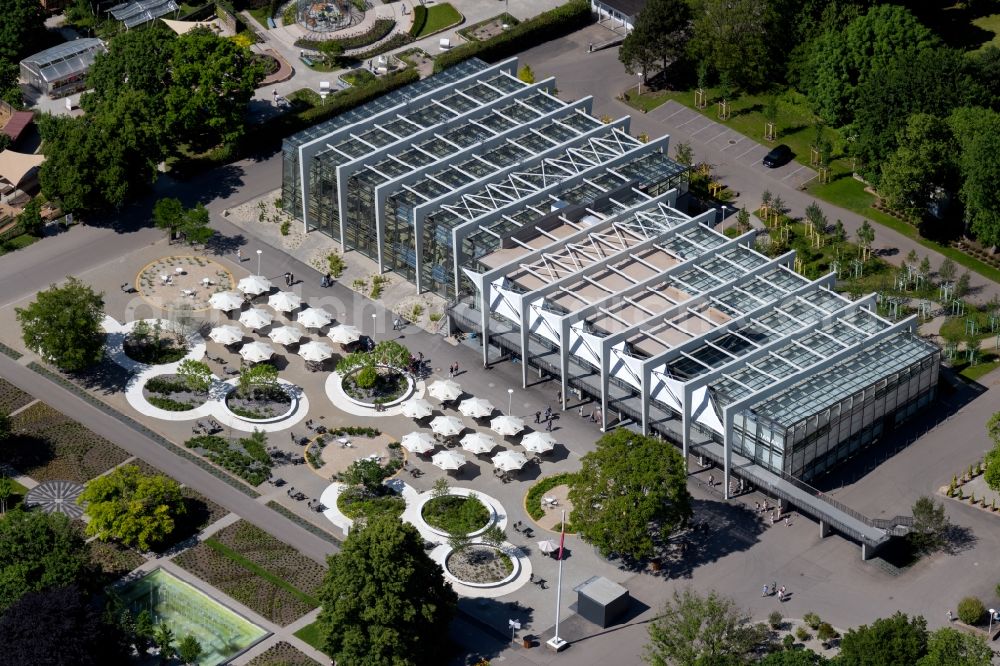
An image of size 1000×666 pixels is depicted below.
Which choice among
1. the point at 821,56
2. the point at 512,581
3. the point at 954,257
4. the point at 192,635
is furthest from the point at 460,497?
the point at 821,56

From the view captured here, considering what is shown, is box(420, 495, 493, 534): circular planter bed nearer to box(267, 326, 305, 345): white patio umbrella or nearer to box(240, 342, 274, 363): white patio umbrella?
box(240, 342, 274, 363): white patio umbrella

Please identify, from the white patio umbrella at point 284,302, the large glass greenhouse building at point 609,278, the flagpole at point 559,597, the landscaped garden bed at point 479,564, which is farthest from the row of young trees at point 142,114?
the flagpole at point 559,597

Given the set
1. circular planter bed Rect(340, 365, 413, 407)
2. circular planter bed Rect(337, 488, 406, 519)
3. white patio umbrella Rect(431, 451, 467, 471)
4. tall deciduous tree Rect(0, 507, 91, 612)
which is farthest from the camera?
circular planter bed Rect(340, 365, 413, 407)

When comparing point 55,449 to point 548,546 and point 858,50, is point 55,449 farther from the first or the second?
point 858,50

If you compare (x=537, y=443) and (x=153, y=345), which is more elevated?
(x=153, y=345)

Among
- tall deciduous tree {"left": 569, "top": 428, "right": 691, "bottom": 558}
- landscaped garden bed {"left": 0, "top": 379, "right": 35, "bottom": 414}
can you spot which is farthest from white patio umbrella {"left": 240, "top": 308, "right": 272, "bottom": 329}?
tall deciduous tree {"left": 569, "top": 428, "right": 691, "bottom": 558}

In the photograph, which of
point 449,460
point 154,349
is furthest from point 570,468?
point 154,349

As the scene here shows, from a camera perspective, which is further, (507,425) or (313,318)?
(313,318)
